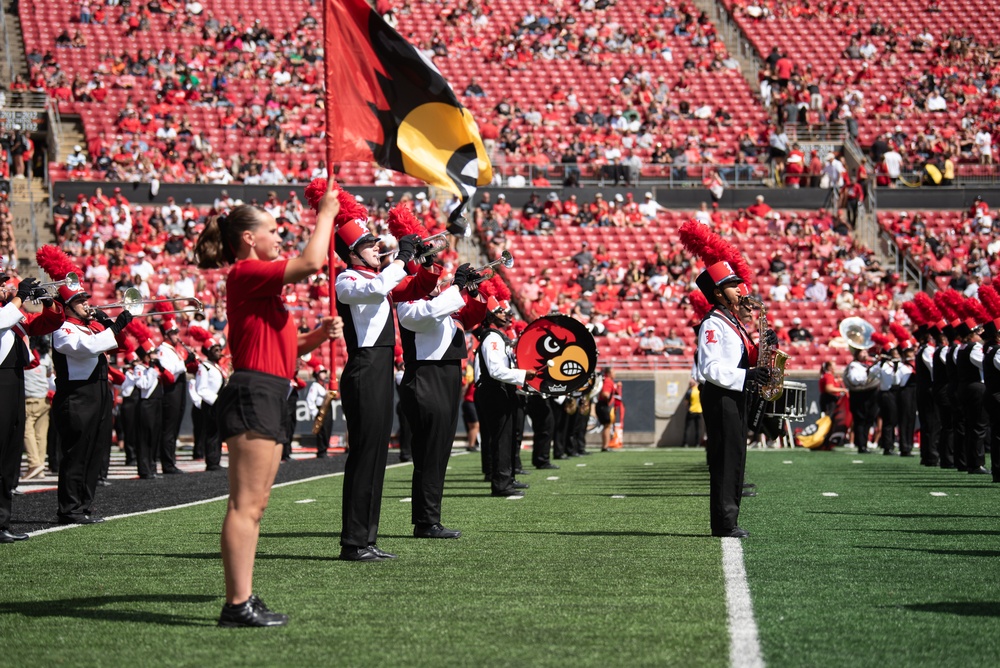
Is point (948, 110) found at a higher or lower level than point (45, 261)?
higher

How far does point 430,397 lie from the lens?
922 centimetres

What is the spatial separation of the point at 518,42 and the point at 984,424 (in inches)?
1041

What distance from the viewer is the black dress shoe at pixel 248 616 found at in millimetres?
5594

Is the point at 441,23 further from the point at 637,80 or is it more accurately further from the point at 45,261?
the point at 45,261

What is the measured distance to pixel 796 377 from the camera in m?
26.0

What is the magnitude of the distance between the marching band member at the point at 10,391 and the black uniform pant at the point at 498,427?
14.2 ft

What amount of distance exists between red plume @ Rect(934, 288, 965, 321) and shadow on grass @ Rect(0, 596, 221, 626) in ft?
38.0

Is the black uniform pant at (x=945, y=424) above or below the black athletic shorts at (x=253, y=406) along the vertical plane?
below

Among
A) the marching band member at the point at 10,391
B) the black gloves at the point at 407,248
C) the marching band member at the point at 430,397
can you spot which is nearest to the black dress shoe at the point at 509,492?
the marching band member at the point at 430,397

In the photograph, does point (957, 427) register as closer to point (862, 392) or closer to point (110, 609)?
point (862, 392)

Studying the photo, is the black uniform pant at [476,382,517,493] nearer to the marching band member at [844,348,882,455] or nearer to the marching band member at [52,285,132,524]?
the marching band member at [52,285,132,524]

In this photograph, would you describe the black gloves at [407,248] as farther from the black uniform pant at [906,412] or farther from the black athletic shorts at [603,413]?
the black athletic shorts at [603,413]

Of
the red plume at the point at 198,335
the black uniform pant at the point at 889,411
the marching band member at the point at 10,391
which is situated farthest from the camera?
the black uniform pant at the point at 889,411

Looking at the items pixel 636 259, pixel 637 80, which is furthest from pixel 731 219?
pixel 637 80
